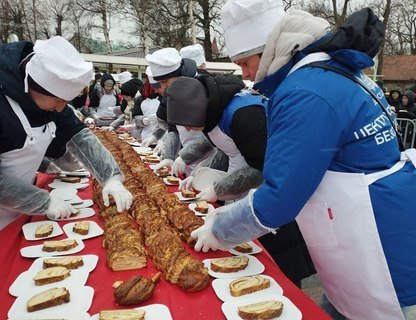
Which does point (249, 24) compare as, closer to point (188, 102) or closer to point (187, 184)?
point (188, 102)

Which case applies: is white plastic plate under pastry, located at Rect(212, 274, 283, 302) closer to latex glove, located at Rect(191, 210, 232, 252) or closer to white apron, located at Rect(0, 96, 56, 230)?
latex glove, located at Rect(191, 210, 232, 252)

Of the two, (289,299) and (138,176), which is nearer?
(289,299)

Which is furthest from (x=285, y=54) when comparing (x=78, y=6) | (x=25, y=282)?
(x=78, y=6)

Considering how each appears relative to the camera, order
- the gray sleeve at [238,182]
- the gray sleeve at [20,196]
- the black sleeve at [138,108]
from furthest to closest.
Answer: the black sleeve at [138,108] < the gray sleeve at [238,182] < the gray sleeve at [20,196]

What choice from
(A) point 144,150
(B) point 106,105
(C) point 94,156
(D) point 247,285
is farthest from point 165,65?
(B) point 106,105

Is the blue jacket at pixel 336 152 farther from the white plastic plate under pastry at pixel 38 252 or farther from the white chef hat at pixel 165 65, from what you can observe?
the white chef hat at pixel 165 65

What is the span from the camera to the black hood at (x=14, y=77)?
6.63 feet

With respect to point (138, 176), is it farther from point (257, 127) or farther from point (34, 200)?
point (257, 127)

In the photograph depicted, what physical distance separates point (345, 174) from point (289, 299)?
20.7 inches

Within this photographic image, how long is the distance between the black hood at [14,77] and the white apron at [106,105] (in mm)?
6691

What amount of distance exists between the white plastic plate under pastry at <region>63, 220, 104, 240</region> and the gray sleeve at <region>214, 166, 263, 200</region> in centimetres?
78

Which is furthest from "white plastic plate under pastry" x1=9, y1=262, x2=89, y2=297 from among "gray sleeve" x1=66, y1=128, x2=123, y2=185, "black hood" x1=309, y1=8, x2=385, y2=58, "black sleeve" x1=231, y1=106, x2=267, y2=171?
"black hood" x1=309, y1=8, x2=385, y2=58

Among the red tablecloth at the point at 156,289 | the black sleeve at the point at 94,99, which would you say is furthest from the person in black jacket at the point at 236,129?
the black sleeve at the point at 94,99

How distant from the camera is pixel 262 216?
1392 millimetres
